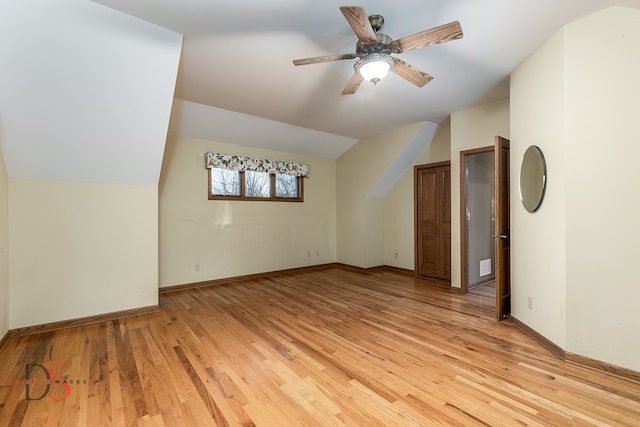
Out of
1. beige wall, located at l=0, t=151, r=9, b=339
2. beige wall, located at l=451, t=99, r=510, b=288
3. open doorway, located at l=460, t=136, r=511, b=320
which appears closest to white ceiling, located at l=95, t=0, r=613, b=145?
beige wall, located at l=451, t=99, r=510, b=288

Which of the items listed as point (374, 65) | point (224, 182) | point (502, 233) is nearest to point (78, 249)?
point (224, 182)

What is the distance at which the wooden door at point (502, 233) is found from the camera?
2965mm

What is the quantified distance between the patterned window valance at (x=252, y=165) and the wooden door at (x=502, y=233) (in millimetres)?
3527

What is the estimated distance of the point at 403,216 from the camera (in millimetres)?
5586

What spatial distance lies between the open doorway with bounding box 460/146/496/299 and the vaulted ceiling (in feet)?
3.30

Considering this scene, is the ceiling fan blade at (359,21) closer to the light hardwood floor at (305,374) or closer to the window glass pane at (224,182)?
the light hardwood floor at (305,374)

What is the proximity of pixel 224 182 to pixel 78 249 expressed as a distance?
2282mm

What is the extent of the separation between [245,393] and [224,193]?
11.8ft

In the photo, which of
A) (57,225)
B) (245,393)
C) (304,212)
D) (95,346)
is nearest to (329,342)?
(245,393)

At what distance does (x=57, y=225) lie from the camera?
2947 millimetres

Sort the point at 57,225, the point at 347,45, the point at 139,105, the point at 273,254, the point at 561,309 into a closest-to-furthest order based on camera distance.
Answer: the point at 561,309 < the point at 347,45 < the point at 139,105 < the point at 57,225 < the point at 273,254

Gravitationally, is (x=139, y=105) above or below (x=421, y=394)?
above

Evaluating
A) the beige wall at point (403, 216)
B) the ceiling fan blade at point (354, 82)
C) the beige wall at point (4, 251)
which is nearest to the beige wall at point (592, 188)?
the ceiling fan blade at point (354, 82)

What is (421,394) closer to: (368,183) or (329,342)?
(329,342)
